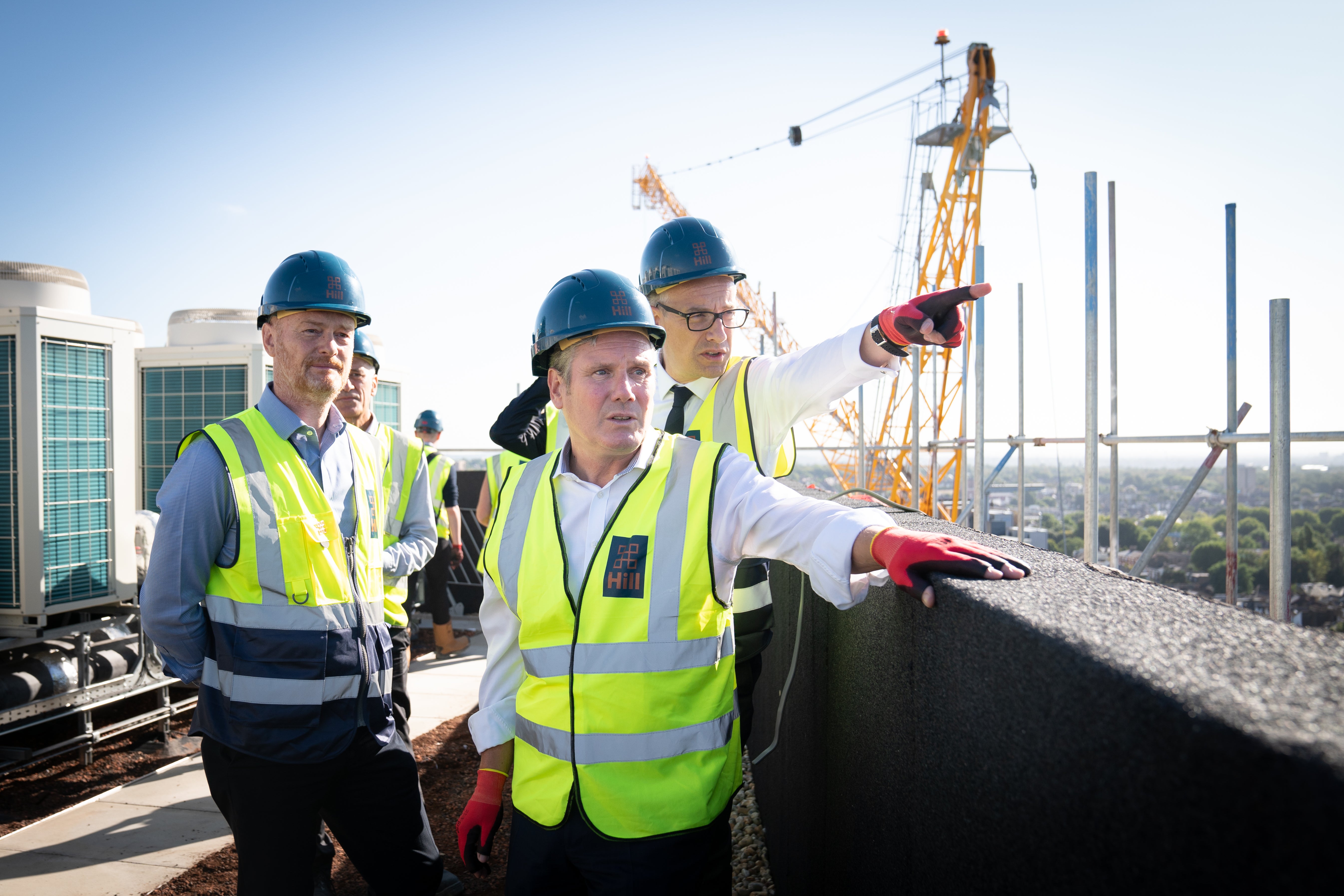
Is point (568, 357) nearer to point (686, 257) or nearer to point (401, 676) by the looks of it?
point (686, 257)

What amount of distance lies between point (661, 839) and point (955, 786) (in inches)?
30.6

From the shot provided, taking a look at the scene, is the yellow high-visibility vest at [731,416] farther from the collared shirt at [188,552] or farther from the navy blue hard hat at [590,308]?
the collared shirt at [188,552]

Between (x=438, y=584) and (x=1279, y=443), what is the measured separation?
7.84 meters

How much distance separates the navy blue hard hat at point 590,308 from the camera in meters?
2.08

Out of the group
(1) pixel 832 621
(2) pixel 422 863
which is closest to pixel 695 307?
(1) pixel 832 621

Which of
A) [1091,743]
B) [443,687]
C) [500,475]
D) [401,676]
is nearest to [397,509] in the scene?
[401,676]

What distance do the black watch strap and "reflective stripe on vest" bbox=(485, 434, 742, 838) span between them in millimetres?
794

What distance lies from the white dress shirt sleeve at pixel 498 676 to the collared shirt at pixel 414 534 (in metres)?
1.50

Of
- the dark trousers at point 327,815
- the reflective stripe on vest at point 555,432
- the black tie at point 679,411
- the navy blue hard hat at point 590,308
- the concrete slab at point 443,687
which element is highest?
the navy blue hard hat at point 590,308

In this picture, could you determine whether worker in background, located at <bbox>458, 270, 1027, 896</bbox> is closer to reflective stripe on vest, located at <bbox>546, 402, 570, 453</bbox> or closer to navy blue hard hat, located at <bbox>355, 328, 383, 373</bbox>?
reflective stripe on vest, located at <bbox>546, 402, 570, 453</bbox>

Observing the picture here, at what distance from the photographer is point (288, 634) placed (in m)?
2.52

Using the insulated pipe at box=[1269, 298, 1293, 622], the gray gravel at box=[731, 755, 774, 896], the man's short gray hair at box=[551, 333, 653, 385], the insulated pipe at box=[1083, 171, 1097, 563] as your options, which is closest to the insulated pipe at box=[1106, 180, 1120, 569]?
the insulated pipe at box=[1083, 171, 1097, 563]

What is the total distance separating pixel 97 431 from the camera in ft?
21.2

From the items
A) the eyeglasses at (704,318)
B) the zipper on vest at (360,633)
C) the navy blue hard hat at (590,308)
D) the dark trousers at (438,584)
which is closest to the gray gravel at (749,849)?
the zipper on vest at (360,633)
